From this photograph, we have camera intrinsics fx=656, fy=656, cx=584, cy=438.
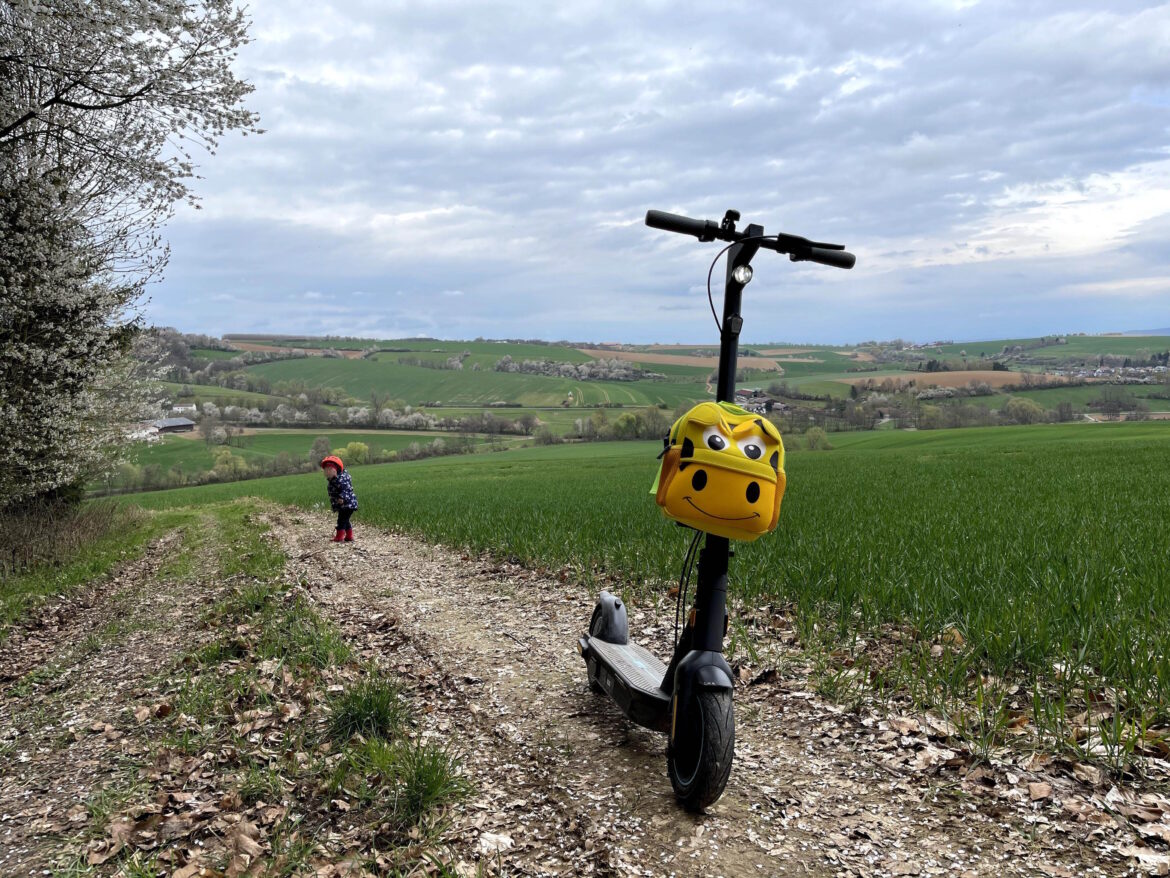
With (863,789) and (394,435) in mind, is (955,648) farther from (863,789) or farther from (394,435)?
(394,435)

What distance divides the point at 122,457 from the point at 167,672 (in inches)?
601

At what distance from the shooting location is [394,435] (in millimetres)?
75125

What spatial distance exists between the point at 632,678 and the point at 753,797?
0.97 meters

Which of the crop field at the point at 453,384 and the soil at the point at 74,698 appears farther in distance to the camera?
the crop field at the point at 453,384

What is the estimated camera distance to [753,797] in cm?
368

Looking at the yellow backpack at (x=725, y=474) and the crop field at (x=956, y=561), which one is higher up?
the yellow backpack at (x=725, y=474)

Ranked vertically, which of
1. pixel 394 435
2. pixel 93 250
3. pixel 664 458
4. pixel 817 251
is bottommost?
Result: pixel 394 435

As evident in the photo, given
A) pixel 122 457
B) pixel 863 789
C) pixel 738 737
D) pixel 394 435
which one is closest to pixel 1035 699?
pixel 863 789

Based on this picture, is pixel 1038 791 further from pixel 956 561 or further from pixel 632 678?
pixel 956 561

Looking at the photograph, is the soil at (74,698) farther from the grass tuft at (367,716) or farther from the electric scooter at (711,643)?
the electric scooter at (711,643)

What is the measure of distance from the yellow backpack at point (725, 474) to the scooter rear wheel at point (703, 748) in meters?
0.87

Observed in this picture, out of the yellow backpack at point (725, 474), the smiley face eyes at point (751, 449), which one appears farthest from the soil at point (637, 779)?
the smiley face eyes at point (751, 449)

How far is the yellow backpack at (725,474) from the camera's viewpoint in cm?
316

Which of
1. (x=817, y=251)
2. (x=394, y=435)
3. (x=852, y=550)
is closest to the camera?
(x=817, y=251)
